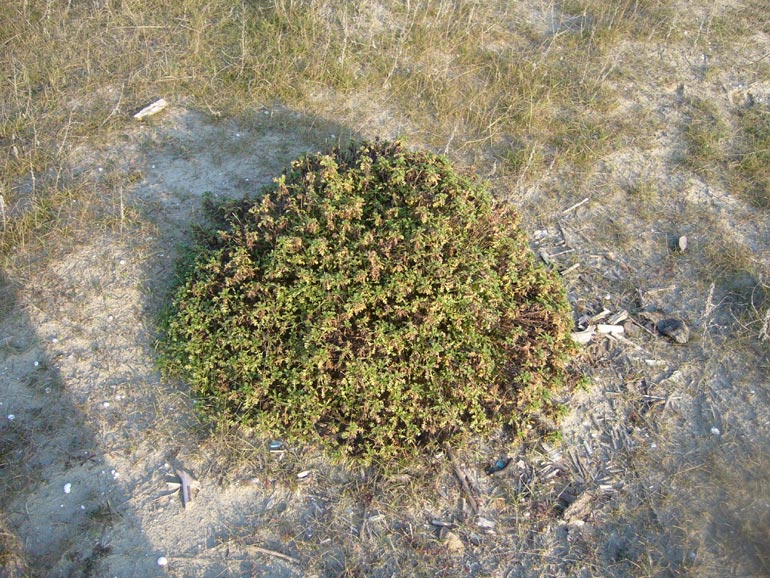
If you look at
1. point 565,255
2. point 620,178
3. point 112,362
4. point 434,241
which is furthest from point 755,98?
point 112,362

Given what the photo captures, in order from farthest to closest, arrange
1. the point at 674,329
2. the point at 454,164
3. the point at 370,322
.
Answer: the point at 454,164
the point at 674,329
the point at 370,322

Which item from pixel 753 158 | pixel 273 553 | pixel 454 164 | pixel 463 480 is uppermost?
pixel 753 158

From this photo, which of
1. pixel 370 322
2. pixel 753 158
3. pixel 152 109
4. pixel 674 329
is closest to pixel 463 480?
pixel 370 322

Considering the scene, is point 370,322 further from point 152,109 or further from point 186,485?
point 152,109

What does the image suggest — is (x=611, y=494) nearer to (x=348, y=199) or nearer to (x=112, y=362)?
(x=348, y=199)

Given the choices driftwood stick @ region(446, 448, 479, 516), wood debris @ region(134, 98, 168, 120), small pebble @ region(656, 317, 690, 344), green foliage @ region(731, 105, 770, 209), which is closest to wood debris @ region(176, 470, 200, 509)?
driftwood stick @ region(446, 448, 479, 516)

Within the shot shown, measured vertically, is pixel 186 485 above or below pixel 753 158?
below

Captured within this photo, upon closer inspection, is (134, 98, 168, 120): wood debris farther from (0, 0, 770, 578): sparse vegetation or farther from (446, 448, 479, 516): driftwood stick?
(446, 448, 479, 516): driftwood stick

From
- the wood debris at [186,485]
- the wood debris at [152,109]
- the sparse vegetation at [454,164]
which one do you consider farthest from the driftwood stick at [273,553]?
the wood debris at [152,109]
